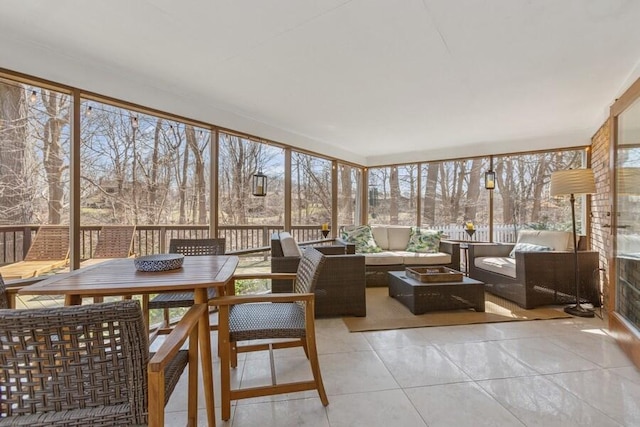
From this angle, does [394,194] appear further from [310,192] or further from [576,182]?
[576,182]

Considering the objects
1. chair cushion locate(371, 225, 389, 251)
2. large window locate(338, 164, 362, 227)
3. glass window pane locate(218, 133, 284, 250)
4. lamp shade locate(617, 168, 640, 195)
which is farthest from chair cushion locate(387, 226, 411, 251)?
lamp shade locate(617, 168, 640, 195)

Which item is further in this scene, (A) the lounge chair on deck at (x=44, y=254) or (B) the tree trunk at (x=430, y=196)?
(B) the tree trunk at (x=430, y=196)

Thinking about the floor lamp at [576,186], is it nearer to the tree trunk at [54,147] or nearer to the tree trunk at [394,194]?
the tree trunk at [394,194]

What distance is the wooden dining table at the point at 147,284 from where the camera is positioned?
56.1 inches

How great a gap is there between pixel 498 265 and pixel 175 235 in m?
4.03

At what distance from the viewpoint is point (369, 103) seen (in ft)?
11.5

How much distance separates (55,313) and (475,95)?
145 inches

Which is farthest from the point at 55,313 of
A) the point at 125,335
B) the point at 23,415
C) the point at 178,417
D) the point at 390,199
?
the point at 390,199

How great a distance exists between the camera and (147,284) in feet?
4.92

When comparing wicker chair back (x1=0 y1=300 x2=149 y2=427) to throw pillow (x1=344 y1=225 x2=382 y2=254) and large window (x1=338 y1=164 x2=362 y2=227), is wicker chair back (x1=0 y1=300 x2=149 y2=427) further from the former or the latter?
large window (x1=338 y1=164 x2=362 y2=227)

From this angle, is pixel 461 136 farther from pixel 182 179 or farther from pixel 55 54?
pixel 55 54

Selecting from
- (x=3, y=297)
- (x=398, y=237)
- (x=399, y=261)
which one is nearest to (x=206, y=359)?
(x=3, y=297)

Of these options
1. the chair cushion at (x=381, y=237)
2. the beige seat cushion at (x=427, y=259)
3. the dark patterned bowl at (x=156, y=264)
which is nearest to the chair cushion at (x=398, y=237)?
the chair cushion at (x=381, y=237)

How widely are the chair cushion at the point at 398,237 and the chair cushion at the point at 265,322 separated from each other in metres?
3.55
